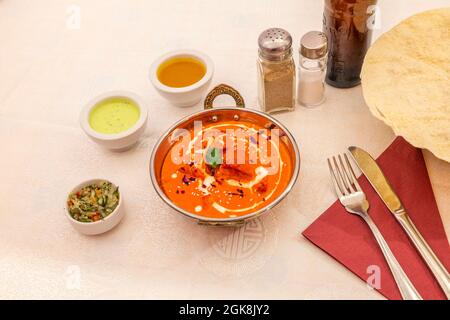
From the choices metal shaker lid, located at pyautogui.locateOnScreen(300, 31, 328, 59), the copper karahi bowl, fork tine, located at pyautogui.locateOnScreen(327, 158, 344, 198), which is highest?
metal shaker lid, located at pyautogui.locateOnScreen(300, 31, 328, 59)

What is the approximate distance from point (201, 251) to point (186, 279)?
68 mm

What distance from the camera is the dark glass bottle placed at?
1.25 metres

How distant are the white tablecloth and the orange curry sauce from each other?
0.06 metres

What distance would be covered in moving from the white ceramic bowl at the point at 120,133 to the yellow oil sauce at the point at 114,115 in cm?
1

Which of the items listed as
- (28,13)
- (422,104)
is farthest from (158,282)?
(28,13)

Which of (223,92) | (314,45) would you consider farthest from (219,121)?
(314,45)

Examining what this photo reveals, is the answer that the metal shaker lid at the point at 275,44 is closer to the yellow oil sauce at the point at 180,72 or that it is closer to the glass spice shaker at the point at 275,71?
the glass spice shaker at the point at 275,71

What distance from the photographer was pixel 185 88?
1325mm

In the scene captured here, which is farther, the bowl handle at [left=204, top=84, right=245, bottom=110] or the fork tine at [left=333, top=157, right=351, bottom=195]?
the bowl handle at [left=204, top=84, right=245, bottom=110]

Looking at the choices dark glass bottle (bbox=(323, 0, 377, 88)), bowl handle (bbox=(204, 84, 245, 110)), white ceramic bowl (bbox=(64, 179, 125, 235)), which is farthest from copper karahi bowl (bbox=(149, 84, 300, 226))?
dark glass bottle (bbox=(323, 0, 377, 88))

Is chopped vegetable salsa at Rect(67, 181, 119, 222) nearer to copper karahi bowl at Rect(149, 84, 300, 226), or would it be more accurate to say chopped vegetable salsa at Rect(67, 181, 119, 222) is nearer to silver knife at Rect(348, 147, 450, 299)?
copper karahi bowl at Rect(149, 84, 300, 226)

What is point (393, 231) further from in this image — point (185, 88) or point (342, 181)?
point (185, 88)

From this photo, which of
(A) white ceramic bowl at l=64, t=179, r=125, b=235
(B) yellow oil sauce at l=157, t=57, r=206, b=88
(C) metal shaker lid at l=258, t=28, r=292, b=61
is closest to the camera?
(A) white ceramic bowl at l=64, t=179, r=125, b=235

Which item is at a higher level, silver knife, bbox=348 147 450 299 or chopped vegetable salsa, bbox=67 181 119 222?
chopped vegetable salsa, bbox=67 181 119 222
